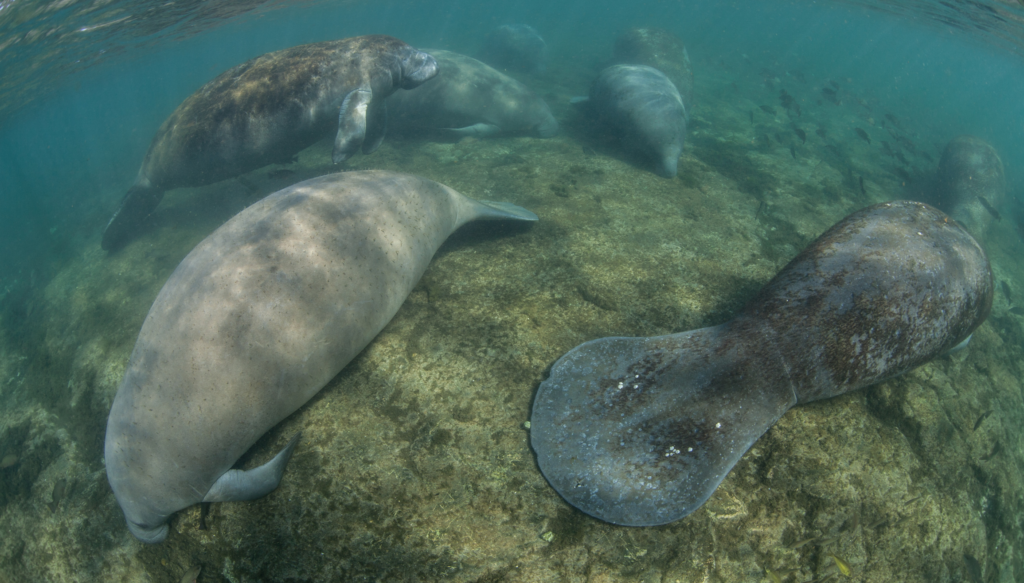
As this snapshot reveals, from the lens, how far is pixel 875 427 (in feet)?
9.74

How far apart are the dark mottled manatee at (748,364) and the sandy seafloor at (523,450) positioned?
225 millimetres

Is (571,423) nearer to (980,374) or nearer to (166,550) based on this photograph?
(166,550)

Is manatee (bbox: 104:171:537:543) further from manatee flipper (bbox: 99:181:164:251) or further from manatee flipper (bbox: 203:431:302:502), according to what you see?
manatee flipper (bbox: 99:181:164:251)

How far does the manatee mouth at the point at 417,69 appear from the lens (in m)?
7.27

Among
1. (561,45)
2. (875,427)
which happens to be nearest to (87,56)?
(561,45)

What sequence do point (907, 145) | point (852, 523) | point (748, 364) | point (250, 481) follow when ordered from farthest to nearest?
1. point (907, 145)
2. point (748, 364)
3. point (250, 481)
4. point (852, 523)

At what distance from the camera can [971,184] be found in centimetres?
974

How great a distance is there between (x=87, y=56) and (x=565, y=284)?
31.7m

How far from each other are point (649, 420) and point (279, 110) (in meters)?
6.78

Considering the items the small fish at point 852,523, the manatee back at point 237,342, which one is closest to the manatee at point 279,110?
the manatee back at point 237,342

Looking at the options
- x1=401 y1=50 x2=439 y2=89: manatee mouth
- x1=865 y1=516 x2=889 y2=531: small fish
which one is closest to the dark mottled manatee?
x1=865 y1=516 x2=889 y2=531: small fish

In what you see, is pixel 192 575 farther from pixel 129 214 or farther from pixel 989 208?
pixel 989 208

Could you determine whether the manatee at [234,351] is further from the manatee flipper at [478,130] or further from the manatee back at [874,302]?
the manatee flipper at [478,130]

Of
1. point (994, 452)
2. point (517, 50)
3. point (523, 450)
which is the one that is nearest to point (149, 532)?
point (523, 450)
